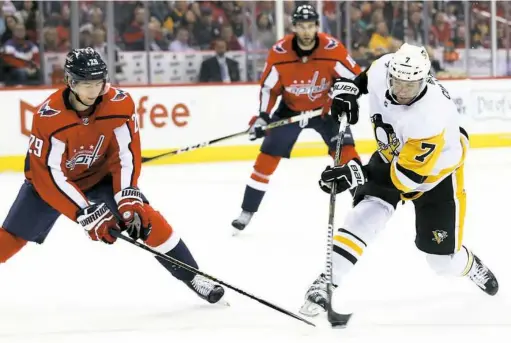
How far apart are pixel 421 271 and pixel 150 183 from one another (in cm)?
293

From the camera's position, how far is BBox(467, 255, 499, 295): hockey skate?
3.10 metres

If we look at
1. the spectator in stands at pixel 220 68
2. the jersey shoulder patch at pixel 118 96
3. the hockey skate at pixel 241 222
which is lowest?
the hockey skate at pixel 241 222

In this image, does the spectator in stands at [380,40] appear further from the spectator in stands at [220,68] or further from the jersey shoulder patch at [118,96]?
the jersey shoulder patch at [118,96]

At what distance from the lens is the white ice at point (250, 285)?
275 cm

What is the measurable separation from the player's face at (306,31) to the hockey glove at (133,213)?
1.87 meters

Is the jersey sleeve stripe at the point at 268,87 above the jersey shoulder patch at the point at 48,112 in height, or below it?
below

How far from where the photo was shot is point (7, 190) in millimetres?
5875

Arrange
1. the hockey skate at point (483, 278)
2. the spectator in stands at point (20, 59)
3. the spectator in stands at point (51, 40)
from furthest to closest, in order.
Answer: the spectator in stands at point (51, 40) → the spectator in stands at point (20, 59) → the hockey skate at point (483, 278)

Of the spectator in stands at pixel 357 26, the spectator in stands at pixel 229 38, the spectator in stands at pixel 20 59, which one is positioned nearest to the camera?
the spectator in stands at pixel 20 59

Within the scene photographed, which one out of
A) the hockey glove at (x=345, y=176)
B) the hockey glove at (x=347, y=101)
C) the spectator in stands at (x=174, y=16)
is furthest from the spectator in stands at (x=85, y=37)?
the hockey glove at (x=345, y=176)

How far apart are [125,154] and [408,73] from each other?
2.95 feet

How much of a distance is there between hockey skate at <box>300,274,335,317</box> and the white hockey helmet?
0.60 metres

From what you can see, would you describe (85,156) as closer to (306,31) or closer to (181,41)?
(306,31)

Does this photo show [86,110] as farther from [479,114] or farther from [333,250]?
[479,114]
